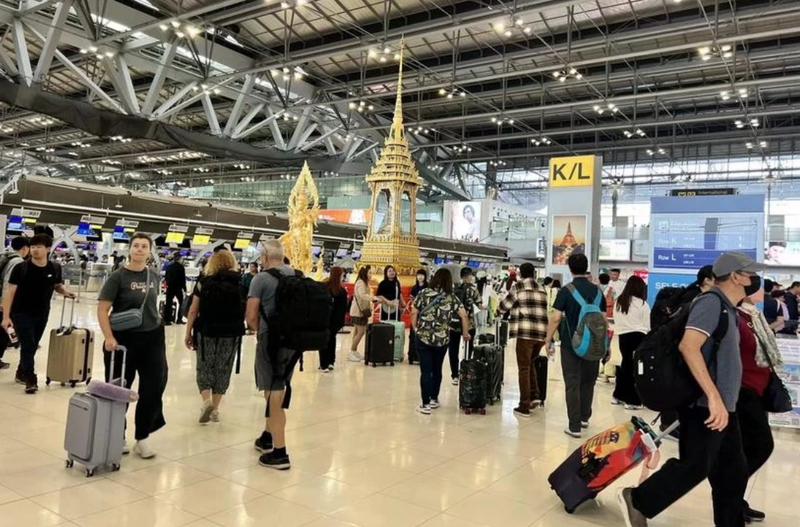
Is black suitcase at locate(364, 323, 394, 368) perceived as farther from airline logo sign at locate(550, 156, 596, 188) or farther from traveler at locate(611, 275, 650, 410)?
airline logo sign at locate(550, 156, 596, 188)

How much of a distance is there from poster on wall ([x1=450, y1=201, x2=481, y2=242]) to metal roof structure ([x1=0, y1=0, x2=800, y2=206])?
3908mm

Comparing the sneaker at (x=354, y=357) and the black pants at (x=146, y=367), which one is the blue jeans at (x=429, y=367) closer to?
the black pants at (x=146, y=367)

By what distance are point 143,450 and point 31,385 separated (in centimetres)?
244

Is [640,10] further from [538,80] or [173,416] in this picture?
[173,416]

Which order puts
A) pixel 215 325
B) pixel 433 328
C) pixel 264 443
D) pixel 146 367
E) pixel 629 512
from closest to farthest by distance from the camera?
1. pixel 629 512
2. pixel 146 367
3. pixel 264 443
4. pixel 215 325
5. pixel 433 328

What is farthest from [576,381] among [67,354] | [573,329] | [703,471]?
[67,354]

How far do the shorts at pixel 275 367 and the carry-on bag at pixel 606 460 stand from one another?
5.73ft

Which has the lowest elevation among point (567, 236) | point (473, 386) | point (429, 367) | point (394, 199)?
point (473, 386)

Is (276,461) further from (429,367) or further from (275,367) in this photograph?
(429,367)

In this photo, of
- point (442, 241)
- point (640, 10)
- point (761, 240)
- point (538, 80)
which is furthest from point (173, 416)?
point (442, 241)

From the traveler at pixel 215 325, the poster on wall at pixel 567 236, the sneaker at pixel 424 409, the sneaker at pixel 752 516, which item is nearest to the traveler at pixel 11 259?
the traveler at pixel 215 325

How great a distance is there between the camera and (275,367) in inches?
142

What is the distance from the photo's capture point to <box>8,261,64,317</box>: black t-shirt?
526cm

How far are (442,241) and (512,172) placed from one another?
12376 mm
